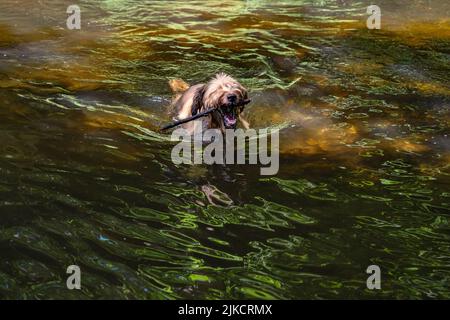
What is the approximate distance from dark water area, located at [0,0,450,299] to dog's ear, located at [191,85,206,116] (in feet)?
2.03

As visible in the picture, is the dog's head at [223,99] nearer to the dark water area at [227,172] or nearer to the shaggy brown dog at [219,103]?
the shaggy brown dog at [219,103]

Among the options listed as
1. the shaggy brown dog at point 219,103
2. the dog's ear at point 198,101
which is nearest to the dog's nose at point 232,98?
the shaggy brown dog at point 219,103

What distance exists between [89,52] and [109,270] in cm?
700

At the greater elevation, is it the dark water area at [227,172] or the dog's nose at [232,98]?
the dog's nose at [232,98]

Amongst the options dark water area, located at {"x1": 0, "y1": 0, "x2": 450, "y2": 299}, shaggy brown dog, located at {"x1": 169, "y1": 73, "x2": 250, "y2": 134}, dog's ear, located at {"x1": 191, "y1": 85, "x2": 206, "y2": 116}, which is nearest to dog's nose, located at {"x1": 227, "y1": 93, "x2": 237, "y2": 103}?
shaggy brown dog, located at {"x1": 169, "y1": 73, "x2": 250, "y2": 134}

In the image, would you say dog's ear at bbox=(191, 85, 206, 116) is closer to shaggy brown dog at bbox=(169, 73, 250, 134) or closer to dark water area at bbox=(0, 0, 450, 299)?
shaggy brown dog at bbox=(169, 73, 250, 134)

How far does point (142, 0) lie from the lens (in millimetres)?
15859

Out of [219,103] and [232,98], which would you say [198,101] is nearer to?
[219,103]

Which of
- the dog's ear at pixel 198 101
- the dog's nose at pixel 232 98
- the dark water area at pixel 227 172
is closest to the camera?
the dark water area at pixel 227 172

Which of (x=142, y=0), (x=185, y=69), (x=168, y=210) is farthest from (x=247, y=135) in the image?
(x=142, y=0)

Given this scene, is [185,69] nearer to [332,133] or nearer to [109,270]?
[332,133]

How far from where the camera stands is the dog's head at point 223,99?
762cm

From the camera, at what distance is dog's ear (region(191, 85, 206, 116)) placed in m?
8.04
